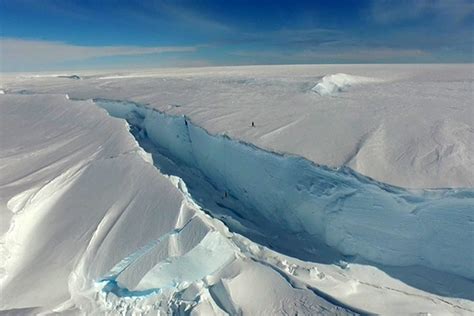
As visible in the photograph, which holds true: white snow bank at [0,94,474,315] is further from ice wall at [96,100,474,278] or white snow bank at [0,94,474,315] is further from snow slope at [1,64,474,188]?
snow slope at [1,64,474,188]

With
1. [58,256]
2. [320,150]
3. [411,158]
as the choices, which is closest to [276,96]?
[320,150]

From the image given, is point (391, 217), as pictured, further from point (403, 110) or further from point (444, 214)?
point (403, 110)

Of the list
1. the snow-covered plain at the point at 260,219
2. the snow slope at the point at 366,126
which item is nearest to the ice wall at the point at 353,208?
the snow-covered plain at the point at 260,219

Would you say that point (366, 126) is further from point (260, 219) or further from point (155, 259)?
point (155, 259)

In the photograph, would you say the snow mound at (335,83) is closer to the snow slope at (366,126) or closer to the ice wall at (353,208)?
the snow slope at (366,126)

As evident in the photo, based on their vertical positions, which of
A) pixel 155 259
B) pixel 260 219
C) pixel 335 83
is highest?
pixel 335 83

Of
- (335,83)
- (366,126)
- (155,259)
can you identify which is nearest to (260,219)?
(155,259)

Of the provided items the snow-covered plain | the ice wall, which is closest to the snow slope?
the snow-covered plain
